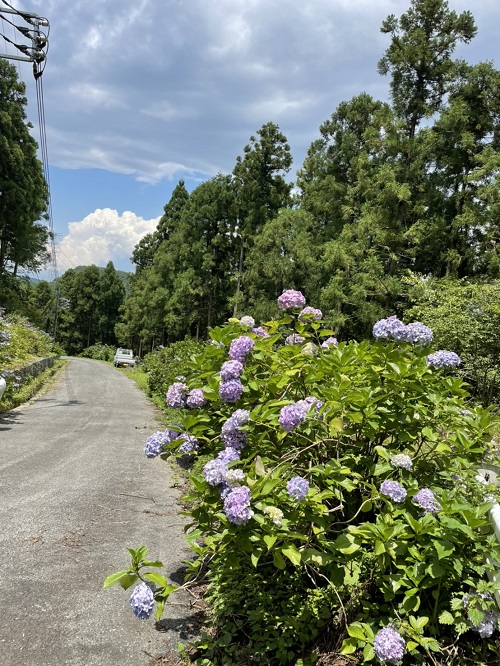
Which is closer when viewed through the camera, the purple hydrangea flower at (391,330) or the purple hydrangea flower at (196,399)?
the purple hydrangea flower at (391,330)

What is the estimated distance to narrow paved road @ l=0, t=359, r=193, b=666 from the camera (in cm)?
244

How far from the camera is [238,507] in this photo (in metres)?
1.80

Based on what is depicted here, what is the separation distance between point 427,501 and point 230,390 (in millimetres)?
1035

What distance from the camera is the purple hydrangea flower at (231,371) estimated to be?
2369 millimetres

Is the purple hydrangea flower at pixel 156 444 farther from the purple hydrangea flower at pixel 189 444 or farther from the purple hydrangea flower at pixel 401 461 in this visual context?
the purple hydrangea flower at pixel 401 461

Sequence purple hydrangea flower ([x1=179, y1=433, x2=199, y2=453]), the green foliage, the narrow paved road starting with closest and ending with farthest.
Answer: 1. the narrow paved road
2. purple hydrangea flower ([x1=179, y1=433, x2=199, y2=453])
3. the green foliage

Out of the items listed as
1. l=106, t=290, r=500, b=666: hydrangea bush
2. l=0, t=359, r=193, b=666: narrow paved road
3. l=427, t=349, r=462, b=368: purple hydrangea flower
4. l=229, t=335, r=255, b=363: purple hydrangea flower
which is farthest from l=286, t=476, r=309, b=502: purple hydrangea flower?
l=0, t=359, r=193, b=666: narrow paved road

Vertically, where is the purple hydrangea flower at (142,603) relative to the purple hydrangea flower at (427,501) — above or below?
below

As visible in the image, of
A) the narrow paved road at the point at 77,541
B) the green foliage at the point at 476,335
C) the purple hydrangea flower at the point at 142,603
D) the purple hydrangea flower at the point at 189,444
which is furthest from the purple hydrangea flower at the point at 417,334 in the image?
the green foliage at the point at 476,335

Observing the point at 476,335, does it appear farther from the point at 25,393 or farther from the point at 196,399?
the point at 25,393

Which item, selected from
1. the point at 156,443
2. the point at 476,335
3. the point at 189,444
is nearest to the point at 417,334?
the point at 189,444

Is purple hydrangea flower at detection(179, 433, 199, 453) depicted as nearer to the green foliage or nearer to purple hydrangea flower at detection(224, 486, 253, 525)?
purple hydrangea flower at detection(224, 486, 253, 525)

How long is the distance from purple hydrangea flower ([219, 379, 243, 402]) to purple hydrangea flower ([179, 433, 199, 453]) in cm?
41

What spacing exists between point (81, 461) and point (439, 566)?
5247 mm
